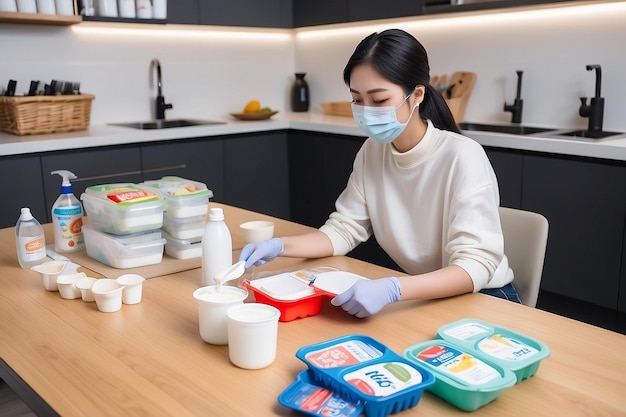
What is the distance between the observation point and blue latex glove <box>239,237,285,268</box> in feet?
4.82

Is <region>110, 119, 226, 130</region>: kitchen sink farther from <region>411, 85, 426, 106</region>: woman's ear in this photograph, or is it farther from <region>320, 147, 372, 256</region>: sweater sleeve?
<region>411, 85, 426, 106</region>: woman's ear

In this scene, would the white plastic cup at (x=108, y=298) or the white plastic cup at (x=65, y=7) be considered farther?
the white plastic cup at (x=65, y=7)

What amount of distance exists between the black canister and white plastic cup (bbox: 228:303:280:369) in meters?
3.57

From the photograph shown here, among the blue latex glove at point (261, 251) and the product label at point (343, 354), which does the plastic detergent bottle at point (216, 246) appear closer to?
the blue latex glove at point (261, 251)

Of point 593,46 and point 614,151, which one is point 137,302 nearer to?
point 614,151

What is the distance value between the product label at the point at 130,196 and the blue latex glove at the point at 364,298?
0.57 metres

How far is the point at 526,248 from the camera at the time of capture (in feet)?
5.42

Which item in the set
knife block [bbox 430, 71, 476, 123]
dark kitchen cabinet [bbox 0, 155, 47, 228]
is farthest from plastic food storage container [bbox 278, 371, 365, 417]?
knife block [bbox 430, 71, 476, 123]

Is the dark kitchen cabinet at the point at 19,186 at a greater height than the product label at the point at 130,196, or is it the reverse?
the product label at the point at 130,196

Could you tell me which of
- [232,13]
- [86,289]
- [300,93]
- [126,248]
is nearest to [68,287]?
→ [86,289]

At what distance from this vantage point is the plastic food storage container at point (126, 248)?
4.98ft

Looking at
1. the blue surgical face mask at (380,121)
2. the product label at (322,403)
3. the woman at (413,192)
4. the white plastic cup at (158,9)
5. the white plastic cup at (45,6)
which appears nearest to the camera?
the product label at (322,403)

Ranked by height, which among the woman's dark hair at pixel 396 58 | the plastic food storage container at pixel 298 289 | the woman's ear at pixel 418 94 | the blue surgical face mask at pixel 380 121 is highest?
the woman's dark hair at pixel 396 58

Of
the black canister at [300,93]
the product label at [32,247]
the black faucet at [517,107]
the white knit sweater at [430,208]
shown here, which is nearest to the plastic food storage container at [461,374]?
the white knit sweater at [430,208]
